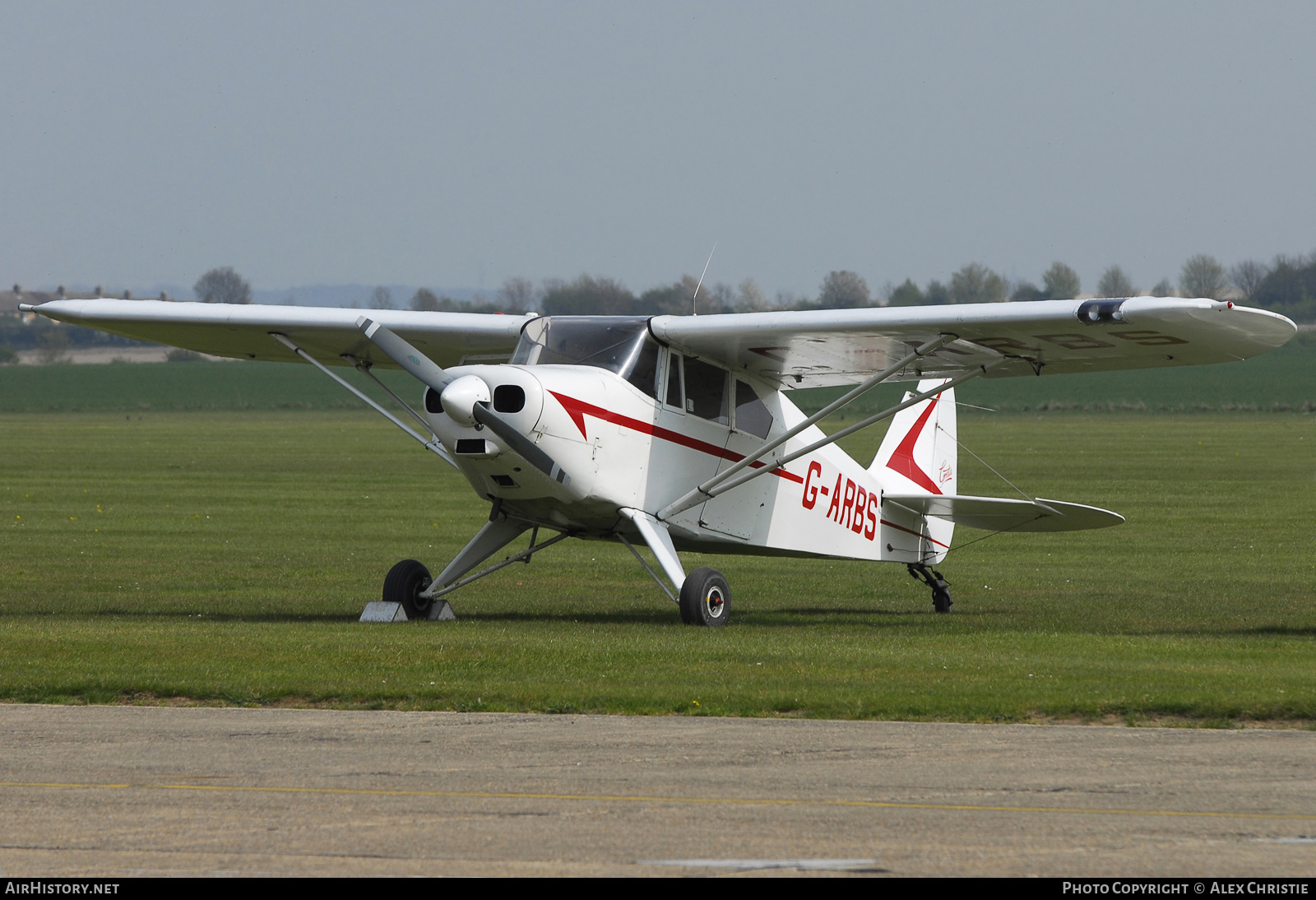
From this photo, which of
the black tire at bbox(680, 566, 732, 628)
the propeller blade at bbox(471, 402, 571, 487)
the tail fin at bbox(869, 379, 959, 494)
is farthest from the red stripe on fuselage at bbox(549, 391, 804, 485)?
the tail fin at bbox(869, 379, 959, 494)

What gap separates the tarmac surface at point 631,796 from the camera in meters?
5.83

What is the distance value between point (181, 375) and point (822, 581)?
309ft

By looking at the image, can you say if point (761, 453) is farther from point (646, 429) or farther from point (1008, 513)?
point (1008, 513)

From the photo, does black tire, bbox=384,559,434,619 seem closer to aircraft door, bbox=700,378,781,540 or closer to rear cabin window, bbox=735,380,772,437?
aircraft door, bbox=700,378,781,540

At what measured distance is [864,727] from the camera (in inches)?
346

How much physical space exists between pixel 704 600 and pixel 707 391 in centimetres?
219

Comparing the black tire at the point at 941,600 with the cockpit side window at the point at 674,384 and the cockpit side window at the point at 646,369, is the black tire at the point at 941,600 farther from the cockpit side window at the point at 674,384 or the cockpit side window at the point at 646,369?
the cockpit side window at the point at 646,369

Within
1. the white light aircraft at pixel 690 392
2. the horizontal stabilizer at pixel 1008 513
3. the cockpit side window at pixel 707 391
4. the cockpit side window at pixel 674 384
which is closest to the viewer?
the white light aircraft at pixel 690 392

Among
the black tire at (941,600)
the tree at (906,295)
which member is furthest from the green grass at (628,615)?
the tree at (906,295)

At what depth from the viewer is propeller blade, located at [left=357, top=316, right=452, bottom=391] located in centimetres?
1263

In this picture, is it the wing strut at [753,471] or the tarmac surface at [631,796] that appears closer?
the tarmac surface at [631,796]

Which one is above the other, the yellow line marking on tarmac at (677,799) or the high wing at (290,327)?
the high wing at (290,327)

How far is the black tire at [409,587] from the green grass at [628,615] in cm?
48
